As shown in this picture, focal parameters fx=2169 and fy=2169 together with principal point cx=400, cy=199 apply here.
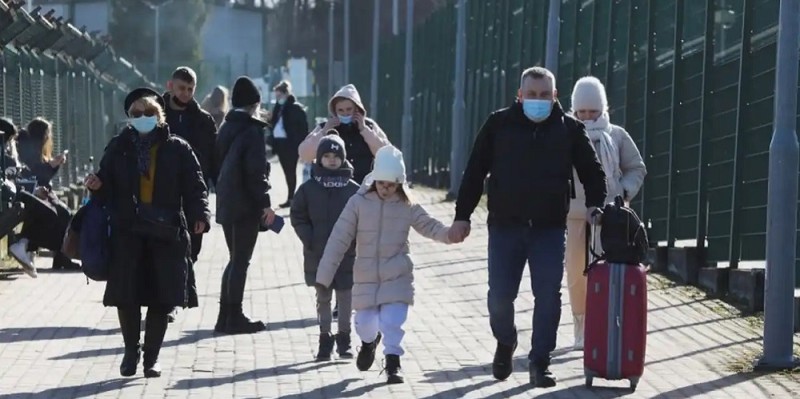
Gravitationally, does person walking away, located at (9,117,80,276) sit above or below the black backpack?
below

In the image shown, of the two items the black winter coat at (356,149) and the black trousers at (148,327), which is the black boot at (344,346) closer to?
the black trousers at (148,327)

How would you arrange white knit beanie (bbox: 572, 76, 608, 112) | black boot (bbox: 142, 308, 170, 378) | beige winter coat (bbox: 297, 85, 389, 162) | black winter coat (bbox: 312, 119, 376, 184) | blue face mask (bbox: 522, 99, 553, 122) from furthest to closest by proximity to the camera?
black winter coat (bbox: 312, 119, 376, 184), beige winter coat (bbox: 297, 85, 389, 162), white knit beanie (bbox: 572, 76, 608, 112), black boot (bbox: 142, 308, 170, 378), blue face mask (bbox: 522, 99, 553, 122)

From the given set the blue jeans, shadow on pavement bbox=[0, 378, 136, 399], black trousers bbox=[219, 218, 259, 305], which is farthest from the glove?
black trousers bbox=[219, 218, 259, 305]

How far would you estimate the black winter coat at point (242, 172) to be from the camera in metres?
14.0

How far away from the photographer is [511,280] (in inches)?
452

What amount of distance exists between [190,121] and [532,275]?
4.10 metres

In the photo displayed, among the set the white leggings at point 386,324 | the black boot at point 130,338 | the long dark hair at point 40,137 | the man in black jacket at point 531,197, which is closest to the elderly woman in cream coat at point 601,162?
the man in black jacket at point 531,197

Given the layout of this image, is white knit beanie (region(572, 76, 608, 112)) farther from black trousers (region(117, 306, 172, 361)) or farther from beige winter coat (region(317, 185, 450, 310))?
black trousers (region(117, 306, 172, 361))

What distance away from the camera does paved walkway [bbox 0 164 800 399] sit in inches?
440

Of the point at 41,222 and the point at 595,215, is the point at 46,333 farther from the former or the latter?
the point at 41,222

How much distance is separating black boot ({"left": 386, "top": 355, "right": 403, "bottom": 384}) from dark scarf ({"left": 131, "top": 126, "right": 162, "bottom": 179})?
1.61 metres

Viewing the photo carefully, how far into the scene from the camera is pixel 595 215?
11352 millimetres

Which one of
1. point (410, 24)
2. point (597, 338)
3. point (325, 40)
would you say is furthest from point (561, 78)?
point (325, 40)

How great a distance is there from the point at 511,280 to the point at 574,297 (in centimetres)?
171
